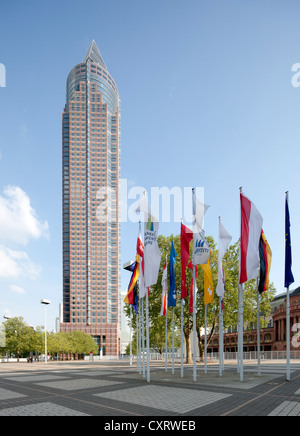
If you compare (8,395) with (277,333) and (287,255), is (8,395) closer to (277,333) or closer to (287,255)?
(287,255)

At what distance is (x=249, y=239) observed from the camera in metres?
21.3

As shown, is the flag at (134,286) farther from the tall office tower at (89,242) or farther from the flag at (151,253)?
the tall office tower at (89,242)

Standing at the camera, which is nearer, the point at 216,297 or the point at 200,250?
the point at 200,250

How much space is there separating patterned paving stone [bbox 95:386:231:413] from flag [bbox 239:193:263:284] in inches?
287

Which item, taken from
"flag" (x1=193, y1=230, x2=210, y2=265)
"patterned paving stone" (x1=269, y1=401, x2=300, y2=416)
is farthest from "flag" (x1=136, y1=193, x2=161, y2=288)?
"patterned paving stone" (x1=269, y1=401, x2=300, y2=416)

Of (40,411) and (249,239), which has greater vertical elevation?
(249,239)

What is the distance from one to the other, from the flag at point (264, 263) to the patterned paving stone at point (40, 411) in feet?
52.6

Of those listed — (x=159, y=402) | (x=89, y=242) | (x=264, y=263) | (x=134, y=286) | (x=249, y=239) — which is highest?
(x=89, y=242)

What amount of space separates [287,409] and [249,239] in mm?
10581

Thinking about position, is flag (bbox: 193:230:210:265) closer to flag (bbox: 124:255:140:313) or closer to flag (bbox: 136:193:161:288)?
flag (bbox: 136:193:161:288)

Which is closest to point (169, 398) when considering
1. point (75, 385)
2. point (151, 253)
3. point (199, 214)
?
point (75, 385)
